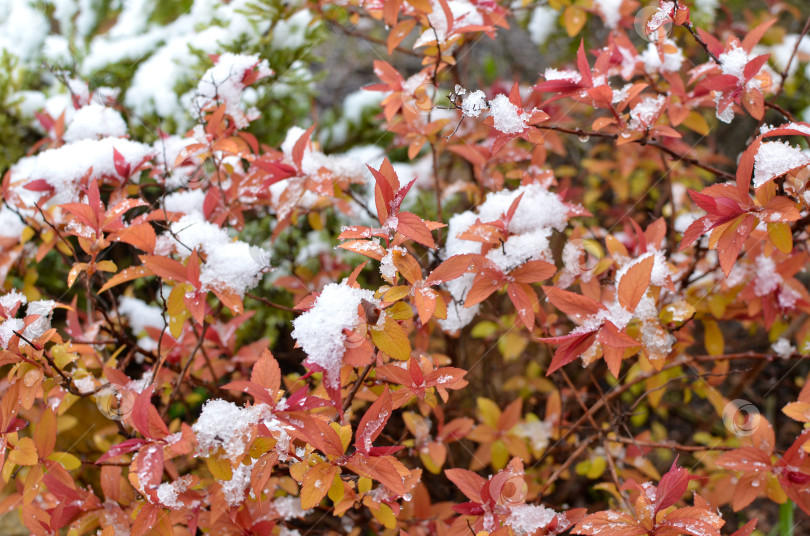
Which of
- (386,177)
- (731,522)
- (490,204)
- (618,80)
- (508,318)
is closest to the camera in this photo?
(386,177)

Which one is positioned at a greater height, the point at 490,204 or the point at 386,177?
the point at 386,177

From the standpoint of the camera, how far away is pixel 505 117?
103 cm

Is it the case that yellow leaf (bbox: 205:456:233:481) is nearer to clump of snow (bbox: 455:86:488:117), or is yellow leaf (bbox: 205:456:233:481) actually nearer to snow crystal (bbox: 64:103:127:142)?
clump of snow (bbox: 455:86:488:117)

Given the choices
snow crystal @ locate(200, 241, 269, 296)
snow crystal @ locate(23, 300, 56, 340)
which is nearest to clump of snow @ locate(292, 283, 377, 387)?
snow crystal @ locate(200, 241, 269, 296)

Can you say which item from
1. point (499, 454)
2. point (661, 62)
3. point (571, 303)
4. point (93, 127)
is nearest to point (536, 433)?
point (499, 454)

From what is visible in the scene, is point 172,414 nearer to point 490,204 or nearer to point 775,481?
point 490,204

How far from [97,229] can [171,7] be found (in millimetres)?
2247

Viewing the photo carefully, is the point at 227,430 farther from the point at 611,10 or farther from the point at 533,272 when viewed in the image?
the point at 611,10

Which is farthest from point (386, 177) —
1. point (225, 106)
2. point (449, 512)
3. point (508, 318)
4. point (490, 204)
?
point (508, 318)

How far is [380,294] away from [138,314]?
1201 mm

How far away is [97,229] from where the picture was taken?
3.53 feet

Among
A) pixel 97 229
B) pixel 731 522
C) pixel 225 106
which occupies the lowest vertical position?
pixel 731 522

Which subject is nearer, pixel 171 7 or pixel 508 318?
pixel 508 318

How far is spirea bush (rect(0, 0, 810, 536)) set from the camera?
37.0 inches
